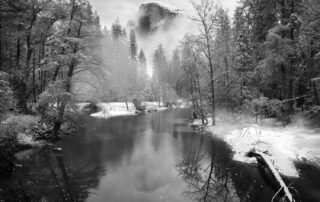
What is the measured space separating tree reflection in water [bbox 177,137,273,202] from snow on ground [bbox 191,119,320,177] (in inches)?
44.6

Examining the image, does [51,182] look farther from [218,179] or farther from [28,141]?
[218,179]

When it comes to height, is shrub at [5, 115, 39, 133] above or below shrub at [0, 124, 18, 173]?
above

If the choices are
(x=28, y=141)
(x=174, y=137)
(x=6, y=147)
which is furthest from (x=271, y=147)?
(x=28, y=141)

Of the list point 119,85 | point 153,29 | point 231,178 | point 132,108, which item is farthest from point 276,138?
point 153,29

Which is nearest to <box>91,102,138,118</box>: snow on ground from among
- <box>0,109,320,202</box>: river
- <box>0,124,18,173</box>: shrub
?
<box>0,109,320,202</box>: river

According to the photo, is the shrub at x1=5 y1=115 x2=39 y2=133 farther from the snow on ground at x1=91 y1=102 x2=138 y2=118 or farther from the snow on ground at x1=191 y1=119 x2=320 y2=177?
the snow on ground at x1=91 y1=102 x2=138 y2=118

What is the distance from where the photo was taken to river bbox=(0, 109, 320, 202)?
8.42m

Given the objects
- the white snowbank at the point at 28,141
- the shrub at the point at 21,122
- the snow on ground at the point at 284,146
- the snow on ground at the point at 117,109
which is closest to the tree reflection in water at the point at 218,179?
the snow on ground at the point at 284,146

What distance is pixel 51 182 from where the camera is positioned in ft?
31.8

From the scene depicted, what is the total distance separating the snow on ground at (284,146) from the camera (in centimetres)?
1041

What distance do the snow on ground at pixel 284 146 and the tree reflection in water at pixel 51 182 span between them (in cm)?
865

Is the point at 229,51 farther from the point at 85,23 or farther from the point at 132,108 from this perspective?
the point at 132,108

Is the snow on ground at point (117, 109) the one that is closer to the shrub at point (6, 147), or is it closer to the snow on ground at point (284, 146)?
the snow on ground at point (284, 146)

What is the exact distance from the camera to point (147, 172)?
1144 centimetres
